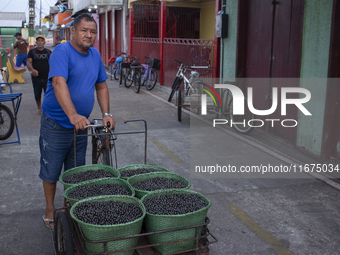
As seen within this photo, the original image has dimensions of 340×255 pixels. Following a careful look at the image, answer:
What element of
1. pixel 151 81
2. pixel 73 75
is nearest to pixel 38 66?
pixel 151 81

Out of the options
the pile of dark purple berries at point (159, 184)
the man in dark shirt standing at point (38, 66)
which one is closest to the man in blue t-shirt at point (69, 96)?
the pile of dark purple berries at point (159, 184)

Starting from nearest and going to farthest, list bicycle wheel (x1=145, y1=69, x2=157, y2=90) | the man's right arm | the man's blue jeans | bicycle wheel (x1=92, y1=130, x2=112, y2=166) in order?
1. the man's right arm
2. the man's blue jeans
3. bicycle wheel (x1=92, y1=130, x2=112, y2=166)
4. bicycle wheel (x1=145, y1=69, x2=157, y2=90)

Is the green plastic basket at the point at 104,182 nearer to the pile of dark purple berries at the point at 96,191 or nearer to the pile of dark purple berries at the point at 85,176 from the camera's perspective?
the pile of dark purple berries at the point at 96,191

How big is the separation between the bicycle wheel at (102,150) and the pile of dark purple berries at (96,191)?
3.51ft

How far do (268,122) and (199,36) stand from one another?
10847 mm

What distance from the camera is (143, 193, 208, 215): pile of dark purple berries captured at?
2.67 m

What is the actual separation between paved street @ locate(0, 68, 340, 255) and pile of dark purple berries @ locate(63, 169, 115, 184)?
0.83 m

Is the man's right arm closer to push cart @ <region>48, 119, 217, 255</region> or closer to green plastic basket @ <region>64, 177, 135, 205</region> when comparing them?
green plastic basket @ <region>64, 177, 135, 205</region>

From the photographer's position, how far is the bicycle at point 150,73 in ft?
46.9

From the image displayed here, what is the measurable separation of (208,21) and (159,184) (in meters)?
15.3

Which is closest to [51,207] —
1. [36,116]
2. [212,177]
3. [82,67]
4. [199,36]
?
[82,67]

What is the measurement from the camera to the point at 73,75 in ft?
11.4

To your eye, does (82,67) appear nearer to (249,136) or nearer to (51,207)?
(51,207)

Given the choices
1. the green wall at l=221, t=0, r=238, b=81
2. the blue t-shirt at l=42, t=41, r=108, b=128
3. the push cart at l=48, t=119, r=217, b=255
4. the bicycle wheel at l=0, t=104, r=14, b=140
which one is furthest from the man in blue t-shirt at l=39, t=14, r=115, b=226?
the green wall at l=221, t=0, r=238, b=81
